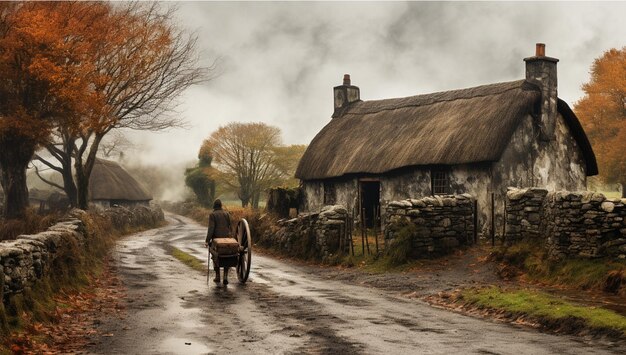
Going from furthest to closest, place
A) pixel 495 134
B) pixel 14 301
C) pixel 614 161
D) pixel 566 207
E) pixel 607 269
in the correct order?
pixel 614 161 → pixel 495 134 → pixel 566 207 → pixel 607 269 → pixel 14 301

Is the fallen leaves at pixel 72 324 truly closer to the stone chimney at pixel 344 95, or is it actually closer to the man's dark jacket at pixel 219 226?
the man's dark jacket at pixel 219 226

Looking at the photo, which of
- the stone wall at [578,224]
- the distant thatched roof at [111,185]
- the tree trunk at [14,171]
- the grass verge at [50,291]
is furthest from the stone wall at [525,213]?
the distant thatched roof at [111,185]

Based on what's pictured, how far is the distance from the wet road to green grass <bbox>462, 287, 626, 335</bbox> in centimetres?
74

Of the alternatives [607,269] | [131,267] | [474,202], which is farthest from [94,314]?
[474,202]

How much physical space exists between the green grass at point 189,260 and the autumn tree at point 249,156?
3615 cm

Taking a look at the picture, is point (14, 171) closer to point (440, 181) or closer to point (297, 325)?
point (440, 181)

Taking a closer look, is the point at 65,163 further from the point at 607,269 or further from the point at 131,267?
the point at 607,269

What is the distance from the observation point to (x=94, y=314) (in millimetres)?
12484

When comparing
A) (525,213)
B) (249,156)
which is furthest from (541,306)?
(249,156)

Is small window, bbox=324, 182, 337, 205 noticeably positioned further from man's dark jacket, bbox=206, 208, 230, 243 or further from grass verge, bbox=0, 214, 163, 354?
man's dark jacket, bbox=206, 208, 230, 243

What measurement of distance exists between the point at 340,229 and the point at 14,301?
→ 13.4 m

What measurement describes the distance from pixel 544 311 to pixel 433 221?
853 centimetres

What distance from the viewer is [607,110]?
48.8 metres

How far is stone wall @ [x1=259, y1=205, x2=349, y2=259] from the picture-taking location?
22.7m
